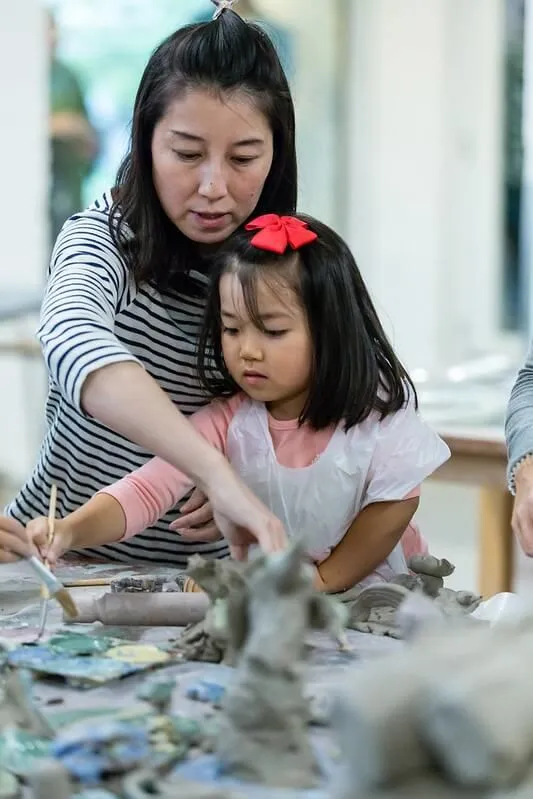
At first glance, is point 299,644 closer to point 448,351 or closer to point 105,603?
point 105,603

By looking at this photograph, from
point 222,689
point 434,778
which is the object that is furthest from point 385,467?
point 434,778

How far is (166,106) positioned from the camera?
1.57m

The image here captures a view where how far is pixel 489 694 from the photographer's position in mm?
760

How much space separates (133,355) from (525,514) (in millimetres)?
520

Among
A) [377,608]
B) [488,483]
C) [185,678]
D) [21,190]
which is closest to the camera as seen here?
[185,678]

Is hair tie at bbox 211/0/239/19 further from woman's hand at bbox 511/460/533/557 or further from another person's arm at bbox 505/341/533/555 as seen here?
woman's hand at bbox 511/460/533/557

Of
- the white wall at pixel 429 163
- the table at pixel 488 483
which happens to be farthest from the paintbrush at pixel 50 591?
the white wall at pixel 429 163

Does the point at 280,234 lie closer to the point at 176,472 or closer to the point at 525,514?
the point at 176,472

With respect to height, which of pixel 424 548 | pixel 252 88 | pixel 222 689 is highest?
pixel 252 88

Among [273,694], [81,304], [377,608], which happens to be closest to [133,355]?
[81,304]

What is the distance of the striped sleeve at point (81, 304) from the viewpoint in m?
1.37

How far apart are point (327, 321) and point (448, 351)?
4.23 meters

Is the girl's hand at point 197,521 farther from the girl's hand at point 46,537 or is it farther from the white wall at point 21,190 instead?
the white wall at point 21,190

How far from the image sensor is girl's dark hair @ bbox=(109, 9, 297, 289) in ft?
5.14
